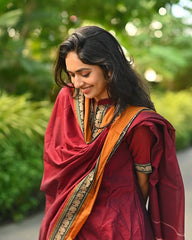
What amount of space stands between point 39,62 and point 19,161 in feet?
10.1

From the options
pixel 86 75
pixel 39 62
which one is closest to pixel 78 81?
pixel 86 75

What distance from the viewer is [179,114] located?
1026 centimetres

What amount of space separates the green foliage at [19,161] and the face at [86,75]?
2.54m

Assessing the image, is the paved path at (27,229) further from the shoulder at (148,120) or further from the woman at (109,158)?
the shoulder at (148,120)

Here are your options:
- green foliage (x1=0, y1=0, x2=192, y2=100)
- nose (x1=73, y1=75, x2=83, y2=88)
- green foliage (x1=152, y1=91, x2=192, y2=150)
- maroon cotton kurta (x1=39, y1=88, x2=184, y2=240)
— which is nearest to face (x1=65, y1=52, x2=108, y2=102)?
nose (x1=73, y1=75, x2=83, y2=88)

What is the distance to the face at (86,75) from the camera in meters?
1.78

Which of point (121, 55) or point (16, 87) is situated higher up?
point (121, 55)

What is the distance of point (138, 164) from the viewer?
193 cm

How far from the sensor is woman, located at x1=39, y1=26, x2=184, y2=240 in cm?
182

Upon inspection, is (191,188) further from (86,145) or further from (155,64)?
(155,64)

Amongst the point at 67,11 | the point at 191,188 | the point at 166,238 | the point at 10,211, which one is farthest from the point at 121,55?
the point at 67,11

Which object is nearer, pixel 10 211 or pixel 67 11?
pixel 10 211

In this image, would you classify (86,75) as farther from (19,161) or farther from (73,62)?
(19,161)

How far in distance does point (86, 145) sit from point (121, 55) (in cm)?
45
